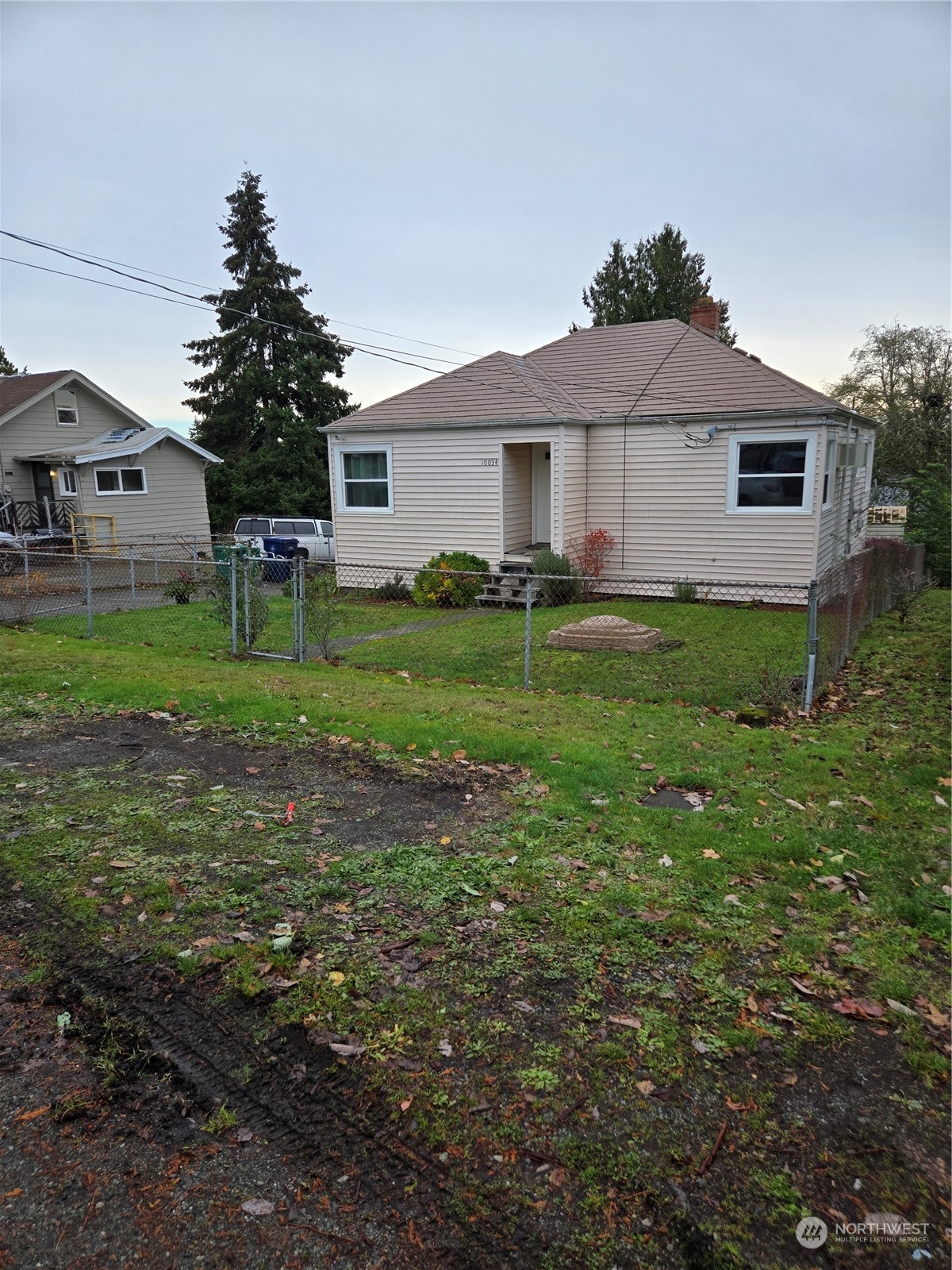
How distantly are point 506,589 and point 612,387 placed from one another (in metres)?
5.16

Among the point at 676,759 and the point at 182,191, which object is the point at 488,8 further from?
the point at 676,759

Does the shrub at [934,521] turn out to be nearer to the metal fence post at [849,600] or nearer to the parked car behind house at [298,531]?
the metal fence post at [849,600]

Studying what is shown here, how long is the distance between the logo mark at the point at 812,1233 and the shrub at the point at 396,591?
1526 cm

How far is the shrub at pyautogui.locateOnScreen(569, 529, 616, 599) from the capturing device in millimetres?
16984

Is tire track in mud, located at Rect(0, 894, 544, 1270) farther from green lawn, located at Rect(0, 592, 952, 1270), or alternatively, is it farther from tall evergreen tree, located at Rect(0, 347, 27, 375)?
tall evergreen tree, located at Rect(0, 347, 27, 375)

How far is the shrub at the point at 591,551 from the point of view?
669 inches

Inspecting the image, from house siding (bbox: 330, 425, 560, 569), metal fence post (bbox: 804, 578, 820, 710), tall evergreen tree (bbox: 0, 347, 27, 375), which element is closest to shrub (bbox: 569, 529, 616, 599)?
house siding (bbox: 330, 425, 560, 569)

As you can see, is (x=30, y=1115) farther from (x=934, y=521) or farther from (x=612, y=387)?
(x=934, y=521)

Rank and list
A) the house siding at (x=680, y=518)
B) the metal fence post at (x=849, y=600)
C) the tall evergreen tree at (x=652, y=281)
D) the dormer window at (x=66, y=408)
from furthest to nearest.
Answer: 1. the tall evergreen tree at (x=652, y=281)
2. the dormer window at (x=66, y=408)
3. the house siding at (x=680, y=518)
4. the metal fence post at (x=849, y=600)

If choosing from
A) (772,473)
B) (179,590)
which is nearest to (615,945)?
(772,473)

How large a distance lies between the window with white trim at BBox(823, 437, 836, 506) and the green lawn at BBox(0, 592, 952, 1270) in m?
9.01

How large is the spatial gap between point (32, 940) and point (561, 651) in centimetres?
867

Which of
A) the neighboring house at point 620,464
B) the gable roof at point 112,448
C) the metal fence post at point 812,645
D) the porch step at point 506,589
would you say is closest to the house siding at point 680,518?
the neighboring house at point 620,464

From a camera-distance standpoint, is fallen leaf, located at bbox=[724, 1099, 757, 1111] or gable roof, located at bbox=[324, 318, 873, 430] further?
gable roof, located at bbox=[324, 318, 873, 430]
